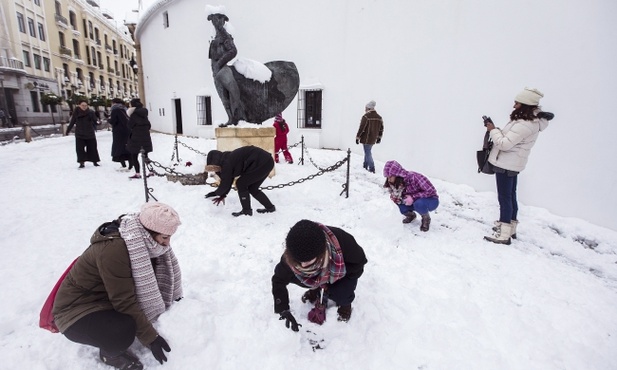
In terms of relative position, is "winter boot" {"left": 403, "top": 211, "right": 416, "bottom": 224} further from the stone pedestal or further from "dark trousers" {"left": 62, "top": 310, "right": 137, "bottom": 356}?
"dark trousers" {"left": 62, "top": 310, "right": 137, "bottom": 356}

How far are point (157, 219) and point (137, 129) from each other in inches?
202

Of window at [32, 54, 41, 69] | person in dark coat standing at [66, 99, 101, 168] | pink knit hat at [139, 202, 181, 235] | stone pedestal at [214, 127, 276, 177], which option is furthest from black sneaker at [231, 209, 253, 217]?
window at [32, 54, 41, 69]

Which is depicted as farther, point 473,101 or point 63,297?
point 473,101

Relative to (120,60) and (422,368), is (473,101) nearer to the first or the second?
(422,368)

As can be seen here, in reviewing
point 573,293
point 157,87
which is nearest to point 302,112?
point 573,293

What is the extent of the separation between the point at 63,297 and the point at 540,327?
10.9 feet

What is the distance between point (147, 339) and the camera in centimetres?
175

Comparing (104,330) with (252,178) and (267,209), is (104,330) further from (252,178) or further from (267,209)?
(267,209)

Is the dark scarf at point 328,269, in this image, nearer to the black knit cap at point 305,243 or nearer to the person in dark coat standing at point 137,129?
the black knit cap at point 305,243

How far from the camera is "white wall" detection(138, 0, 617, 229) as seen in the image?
157 inches

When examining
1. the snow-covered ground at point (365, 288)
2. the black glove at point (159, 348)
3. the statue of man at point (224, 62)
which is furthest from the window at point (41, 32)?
the black glove at point (159, 348)

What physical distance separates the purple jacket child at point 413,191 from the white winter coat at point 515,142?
2.71 ft

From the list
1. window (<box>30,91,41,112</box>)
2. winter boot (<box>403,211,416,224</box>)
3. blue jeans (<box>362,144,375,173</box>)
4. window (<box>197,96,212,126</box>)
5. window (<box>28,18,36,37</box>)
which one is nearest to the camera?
winter boot (<box>403,211,416,224</box>)

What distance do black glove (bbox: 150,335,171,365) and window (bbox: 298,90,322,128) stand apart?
30.9ft
